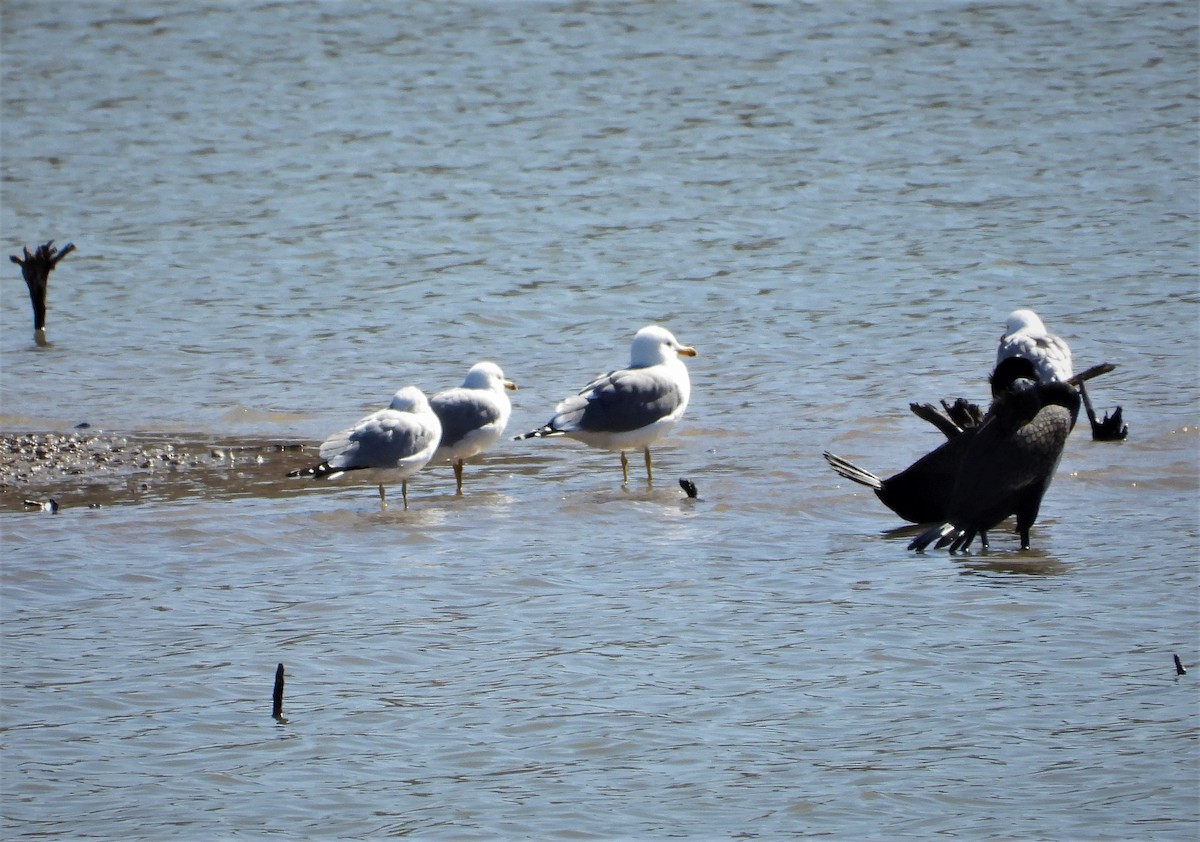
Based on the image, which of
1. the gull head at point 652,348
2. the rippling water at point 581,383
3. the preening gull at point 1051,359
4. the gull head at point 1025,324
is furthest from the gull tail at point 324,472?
the gull head at point 1025,324

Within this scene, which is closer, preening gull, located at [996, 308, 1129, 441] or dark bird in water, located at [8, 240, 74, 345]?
preening gull, located at [996, 308, 1129, 441]

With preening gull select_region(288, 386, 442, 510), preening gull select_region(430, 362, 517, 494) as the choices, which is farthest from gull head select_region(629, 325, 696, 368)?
preening gull select_region(288, 386, 442, 510)

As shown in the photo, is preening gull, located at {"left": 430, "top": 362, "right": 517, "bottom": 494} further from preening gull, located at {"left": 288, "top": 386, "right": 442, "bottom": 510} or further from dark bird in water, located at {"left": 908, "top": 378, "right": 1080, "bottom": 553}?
dark bird in water, located at {"left": 908, "top": 378, "right": 1080, "bottom": 553}

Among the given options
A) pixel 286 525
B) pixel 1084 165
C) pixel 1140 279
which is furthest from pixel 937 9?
pixel 286 525

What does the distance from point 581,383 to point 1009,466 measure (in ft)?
16.8

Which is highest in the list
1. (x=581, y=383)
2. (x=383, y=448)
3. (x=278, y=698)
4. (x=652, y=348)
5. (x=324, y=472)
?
(x=652, y=348)

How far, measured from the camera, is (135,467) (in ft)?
34.3

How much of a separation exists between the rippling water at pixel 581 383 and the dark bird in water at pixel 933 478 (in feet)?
1.19

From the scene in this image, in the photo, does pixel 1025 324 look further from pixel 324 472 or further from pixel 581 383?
pixel 324 472

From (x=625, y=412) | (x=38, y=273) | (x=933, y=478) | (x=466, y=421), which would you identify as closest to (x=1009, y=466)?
A: (x=933, y=478)

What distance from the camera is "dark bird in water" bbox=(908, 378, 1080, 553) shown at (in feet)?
26.5

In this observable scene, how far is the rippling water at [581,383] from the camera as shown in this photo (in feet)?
18.9

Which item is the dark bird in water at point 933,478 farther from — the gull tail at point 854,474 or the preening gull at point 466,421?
the preening gull at point 466,421

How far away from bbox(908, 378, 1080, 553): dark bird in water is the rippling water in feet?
0.79
